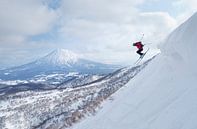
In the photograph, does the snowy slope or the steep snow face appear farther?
the steep snow face

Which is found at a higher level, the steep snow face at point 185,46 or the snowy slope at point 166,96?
the steep snow face at point 185,46

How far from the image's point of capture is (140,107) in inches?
789

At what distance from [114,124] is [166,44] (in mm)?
8269

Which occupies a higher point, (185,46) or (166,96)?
(185,46)

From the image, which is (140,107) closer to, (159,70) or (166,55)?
(159,70)

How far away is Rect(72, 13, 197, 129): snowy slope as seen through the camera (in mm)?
15469

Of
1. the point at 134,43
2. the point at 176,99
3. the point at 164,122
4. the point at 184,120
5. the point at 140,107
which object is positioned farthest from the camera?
the point at 134,43

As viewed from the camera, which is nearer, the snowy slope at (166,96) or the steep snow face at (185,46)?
the snowy slope at (166,96)

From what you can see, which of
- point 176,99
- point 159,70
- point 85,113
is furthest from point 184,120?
point 85,113

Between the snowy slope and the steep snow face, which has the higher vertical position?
the steep snow face

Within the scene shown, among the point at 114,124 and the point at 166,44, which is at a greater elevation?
the point at 166,44

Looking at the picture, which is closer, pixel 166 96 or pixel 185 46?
pixel 166 96

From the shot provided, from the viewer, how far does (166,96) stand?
18.6 m

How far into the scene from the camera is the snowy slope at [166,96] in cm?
1547
